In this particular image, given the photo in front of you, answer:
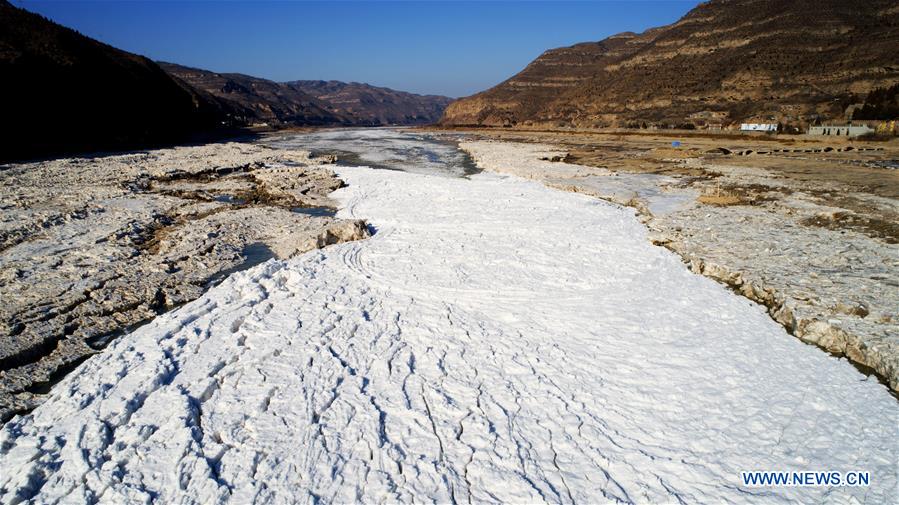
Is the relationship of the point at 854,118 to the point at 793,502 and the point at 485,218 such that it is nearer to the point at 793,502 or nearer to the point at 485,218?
the point at 485,218

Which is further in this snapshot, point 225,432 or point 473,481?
point 225,432

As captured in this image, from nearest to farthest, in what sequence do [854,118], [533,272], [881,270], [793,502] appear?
[793,502]
[881,270]
[533,272]
[854,118]

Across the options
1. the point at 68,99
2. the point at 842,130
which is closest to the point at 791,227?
the point at 842,130

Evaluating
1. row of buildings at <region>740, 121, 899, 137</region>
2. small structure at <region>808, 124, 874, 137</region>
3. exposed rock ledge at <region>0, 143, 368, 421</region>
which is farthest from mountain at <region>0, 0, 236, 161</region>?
row of buildings at <region>740, 121, 899, 137</region>

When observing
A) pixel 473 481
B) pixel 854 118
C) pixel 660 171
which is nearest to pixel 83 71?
pixel 660 171

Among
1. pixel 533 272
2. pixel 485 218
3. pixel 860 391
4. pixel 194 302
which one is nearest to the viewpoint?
pixel 860 391

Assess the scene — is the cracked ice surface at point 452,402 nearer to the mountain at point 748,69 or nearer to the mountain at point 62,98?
the mountain at point 62,98

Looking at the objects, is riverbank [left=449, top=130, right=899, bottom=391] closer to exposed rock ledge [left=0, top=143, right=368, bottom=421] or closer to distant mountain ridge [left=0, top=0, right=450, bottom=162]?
exposed rock ledge [left=0, top=143, right=368, bottom=421]
